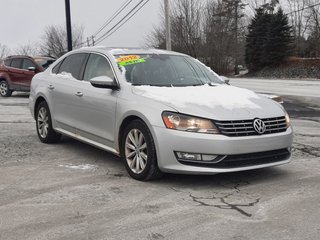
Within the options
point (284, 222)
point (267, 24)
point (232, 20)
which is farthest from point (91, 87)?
point (232, 20)

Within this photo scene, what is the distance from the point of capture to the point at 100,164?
613cm

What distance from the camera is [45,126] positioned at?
24.5ft

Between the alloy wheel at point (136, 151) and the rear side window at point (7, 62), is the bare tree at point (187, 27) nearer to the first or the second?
the rear side window at point (7, 62)

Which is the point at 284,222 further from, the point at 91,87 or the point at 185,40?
the point at 185,40

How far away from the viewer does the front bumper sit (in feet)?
15.6

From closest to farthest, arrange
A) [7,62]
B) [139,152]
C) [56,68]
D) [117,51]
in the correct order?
[139,152], [117,51], [56,68], [7,62]

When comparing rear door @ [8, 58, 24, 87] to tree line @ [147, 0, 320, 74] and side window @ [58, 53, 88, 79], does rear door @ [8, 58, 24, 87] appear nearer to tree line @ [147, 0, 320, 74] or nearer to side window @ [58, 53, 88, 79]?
side window @ [58, 53, 88, 79]

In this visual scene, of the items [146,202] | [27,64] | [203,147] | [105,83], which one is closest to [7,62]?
[27,64]

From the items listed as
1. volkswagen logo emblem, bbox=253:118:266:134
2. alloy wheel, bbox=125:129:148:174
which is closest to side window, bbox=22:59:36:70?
alloy wheel, bbox=125:129:148:174

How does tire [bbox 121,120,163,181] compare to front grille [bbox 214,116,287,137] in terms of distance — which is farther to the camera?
tire [bbox 121,120,163,181]

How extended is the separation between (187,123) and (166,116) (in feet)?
0.80

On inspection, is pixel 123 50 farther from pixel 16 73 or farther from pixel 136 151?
pixel 16 73

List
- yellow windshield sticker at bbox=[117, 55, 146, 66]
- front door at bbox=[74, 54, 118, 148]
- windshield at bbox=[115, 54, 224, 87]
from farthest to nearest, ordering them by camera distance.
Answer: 1. yellow windshield sticker at bbox=[117, 55, 146, 66]
2. windshield at bbox=[115, 54, 224, 87]
3. front door at bbox=[74, 54, 118, 148]

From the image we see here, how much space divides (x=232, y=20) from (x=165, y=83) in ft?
192
